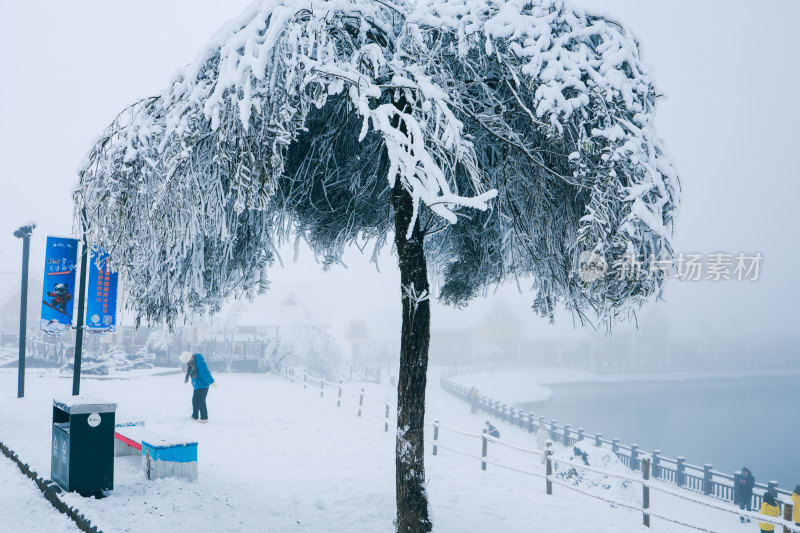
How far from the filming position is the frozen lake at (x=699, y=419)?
126ft

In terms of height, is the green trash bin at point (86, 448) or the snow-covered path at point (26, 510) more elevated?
the green trash bin at point (86, 448)

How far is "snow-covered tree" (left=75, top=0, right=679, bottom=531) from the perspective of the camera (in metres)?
5.33

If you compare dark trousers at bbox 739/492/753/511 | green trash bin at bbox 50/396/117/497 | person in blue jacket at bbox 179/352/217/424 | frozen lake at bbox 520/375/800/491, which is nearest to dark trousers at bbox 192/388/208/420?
person in blue jacket at bbox 179/352/217/424

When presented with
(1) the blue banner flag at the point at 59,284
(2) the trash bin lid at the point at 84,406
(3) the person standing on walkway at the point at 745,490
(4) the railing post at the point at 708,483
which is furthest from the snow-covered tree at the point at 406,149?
(4) the railing post at the point at 708,483

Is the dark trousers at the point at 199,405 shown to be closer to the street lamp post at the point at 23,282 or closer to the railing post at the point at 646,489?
the street lamp post at the point at 23,282

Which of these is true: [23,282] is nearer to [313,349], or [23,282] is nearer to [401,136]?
[401,136]

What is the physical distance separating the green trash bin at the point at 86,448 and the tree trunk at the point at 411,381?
3350mm

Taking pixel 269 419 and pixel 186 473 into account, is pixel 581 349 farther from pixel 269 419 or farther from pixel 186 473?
pixel 186 473

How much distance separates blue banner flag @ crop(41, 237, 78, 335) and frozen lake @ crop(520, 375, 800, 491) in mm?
35512

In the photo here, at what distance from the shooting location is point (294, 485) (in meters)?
8.92

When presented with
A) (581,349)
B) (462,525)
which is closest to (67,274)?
(462,525)

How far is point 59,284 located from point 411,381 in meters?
6.87

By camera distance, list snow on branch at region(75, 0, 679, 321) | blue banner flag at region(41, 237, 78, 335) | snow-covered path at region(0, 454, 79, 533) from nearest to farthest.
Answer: snow on branch at region(75, 0, 679, 321) → snow-covered path at region(0, 454, 79, 533) → blue banner flag at region(41, 237, 78, 335)

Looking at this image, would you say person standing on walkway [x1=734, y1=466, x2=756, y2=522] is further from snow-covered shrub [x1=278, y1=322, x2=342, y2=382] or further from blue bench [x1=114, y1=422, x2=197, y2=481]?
snow-covered shrub [x1=278, y1=322, x2=342, y2=382]
